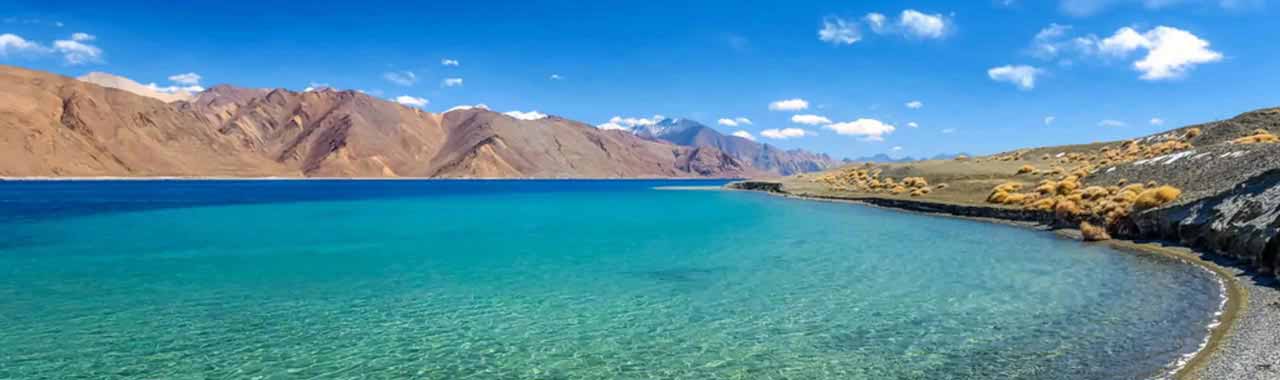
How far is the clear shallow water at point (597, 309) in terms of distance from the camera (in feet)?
48.3

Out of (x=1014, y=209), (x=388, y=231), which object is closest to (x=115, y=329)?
(x=388, y=231)

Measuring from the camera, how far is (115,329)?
17.5 meters

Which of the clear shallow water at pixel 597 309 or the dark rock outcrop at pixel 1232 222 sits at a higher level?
the dark rock outcrop at pixel 1232 222

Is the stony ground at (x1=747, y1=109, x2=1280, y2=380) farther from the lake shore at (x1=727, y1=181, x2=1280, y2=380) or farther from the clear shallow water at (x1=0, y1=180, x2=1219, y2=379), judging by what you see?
the clear shallow water at (x1=0, y1=180, x2=1219, y2=379)

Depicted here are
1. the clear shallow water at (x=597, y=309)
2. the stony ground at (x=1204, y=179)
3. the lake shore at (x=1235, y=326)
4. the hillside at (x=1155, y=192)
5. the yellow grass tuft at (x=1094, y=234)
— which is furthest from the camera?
the yellow grass tuft at (x=1094, y=234)

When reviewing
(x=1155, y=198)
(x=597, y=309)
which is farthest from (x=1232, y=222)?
(x=597, y=309)

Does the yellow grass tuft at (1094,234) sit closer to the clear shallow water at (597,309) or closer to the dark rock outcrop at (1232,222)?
the clear shallow water at (597,309)

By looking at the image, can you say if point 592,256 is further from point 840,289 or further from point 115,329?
point 115,329

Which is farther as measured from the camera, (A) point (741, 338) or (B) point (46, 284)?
(B) point (46, 284)

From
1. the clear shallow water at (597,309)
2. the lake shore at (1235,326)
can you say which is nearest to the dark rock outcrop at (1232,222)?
the lake shore at (1235,326)

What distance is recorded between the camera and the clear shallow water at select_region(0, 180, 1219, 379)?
1472cm

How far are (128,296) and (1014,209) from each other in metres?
51.5

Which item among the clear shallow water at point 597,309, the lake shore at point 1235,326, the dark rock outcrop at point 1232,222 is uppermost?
the dark rock outcrop at point 1232,222

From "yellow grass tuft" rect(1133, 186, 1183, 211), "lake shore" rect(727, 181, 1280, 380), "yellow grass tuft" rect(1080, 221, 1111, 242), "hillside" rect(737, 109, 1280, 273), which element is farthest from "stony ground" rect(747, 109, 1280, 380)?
"yellow grass tuft" rect(1080, 221, 1111, 242)
